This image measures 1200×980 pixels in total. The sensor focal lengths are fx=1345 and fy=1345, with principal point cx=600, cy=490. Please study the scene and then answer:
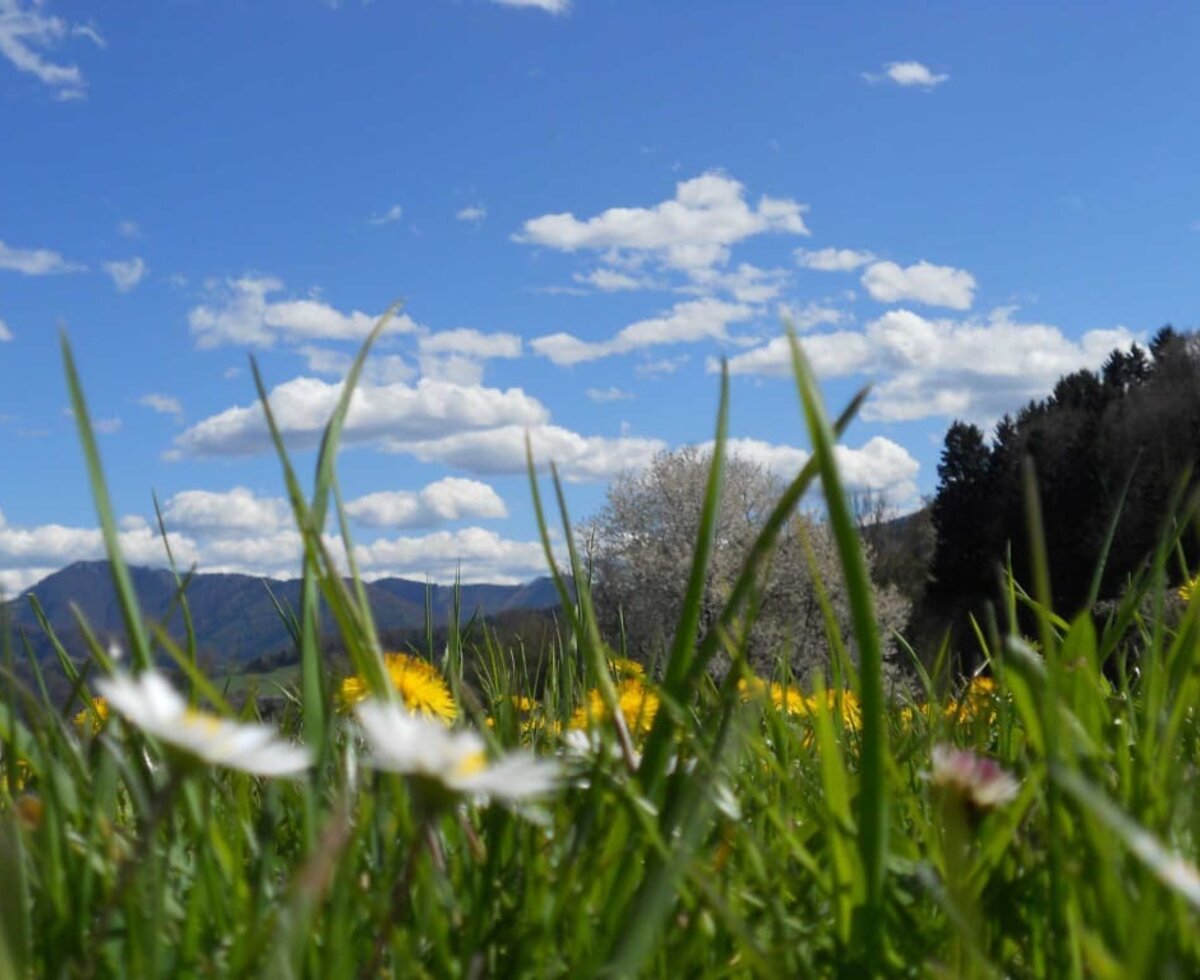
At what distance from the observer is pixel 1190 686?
0.89 metres

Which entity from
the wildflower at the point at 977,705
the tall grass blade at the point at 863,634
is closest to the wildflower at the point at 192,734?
the tall grass blade at the point at 863,634

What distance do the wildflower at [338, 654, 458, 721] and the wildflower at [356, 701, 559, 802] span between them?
1005mm

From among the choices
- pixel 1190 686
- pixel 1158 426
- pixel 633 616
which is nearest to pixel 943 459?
pixel 1158 426

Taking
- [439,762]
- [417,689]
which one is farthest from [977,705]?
[439,762]

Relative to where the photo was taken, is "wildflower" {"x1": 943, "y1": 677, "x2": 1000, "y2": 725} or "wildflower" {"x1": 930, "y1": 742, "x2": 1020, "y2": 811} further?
"wildflower" {"x1": 943, "y1": 677, "x2": 1000, "y2": 725}

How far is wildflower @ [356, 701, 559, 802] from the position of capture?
0.44 m

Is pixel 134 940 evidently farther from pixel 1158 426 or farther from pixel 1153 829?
pixel 1158 426

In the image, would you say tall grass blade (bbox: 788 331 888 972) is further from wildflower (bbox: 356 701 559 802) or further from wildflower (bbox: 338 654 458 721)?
wildflower (bbox: 338 654 458 721)

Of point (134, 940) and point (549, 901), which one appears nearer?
point (134, 940)

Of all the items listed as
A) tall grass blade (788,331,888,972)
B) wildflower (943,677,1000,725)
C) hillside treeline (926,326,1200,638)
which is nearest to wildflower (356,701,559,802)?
tall grass blade (788,331,888,972)

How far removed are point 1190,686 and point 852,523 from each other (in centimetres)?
48

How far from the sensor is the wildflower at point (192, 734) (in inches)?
17.9

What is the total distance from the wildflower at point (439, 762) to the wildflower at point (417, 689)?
1.00m

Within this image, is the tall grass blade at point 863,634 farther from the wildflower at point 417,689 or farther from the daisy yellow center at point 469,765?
the wildflower at point 417,689
